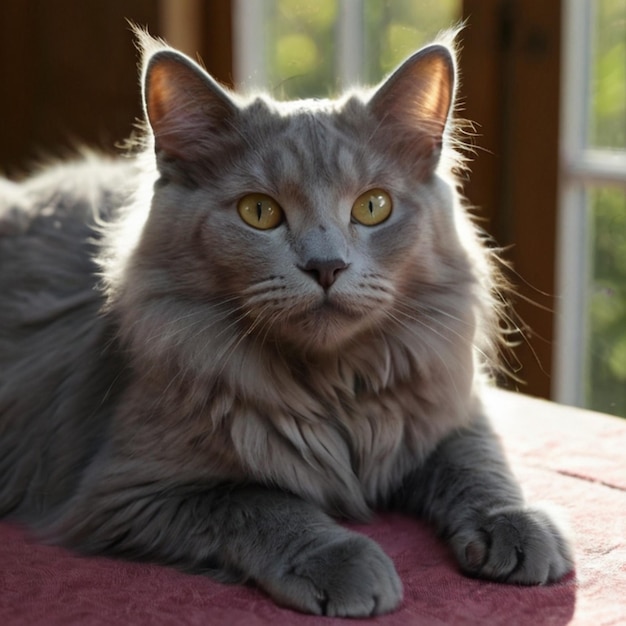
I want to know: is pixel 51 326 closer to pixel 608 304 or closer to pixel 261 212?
pixel 261 212

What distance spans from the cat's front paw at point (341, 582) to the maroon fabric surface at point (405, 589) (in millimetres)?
18

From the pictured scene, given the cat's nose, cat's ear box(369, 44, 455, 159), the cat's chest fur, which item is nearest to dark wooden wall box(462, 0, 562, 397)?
cat's ear box(369, 44, 455, 159)

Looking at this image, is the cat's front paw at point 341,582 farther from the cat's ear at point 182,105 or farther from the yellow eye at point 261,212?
the cat's ear at point 182,105

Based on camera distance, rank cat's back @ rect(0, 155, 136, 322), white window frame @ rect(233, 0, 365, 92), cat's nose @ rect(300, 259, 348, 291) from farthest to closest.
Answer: white window frame @ rect(233, 0, 365, 92), cat's back @ rect(0, 155, 136, 322), cat's nose @ rect(300, 259, 348, 291)

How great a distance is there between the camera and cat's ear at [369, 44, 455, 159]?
5.72 feet

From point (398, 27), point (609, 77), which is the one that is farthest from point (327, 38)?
point (609, 77)

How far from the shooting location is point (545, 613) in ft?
4.76

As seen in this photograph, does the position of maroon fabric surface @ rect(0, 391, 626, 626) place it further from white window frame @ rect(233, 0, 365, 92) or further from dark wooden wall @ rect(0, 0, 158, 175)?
dark wooden wall @ rect(0, 0, 158, 175)

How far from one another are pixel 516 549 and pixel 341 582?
0.29 metres

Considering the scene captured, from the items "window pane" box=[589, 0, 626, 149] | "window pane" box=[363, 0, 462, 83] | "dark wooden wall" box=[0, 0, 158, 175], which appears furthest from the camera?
"dark wooden wall" box=[0, 0, 158, 175]

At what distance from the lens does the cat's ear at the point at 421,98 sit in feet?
5.72

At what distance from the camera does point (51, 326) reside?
2.10 m

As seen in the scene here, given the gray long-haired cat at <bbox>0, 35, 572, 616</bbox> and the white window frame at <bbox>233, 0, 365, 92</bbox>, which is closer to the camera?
the gray long-haired cat at <bbox>0, 35, 572, 616</bbox>

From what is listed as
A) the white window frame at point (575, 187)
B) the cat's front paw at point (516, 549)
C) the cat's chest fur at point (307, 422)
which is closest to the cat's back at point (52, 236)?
the cat's chest fur at point (307, 422)
